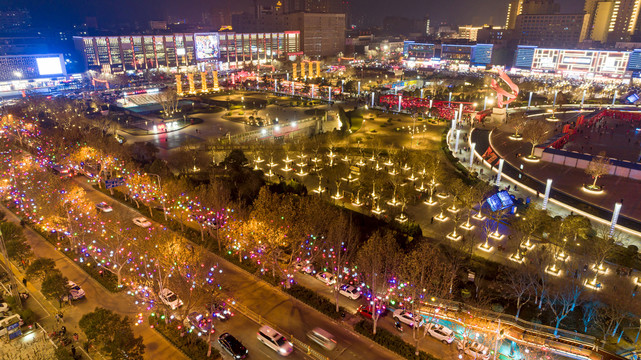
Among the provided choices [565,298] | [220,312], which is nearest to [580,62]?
[565,298]

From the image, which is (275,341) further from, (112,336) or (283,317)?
(112,336)

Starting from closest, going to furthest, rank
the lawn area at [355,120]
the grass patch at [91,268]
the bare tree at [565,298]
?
the bare tree at [565,298] < the grass patch at [91,268] < the lawn area at [355,120]

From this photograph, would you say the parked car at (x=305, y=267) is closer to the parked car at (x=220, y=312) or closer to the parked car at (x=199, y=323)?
the parked car at (x=220, y=312)

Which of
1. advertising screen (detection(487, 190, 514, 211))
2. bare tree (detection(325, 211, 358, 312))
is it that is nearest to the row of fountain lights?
advertising screen (detection(487, 190, 514, 211))

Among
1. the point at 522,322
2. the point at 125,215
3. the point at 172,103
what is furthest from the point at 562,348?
the point at 172,103

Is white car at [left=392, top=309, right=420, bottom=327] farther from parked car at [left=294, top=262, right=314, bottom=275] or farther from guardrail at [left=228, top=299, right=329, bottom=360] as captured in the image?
parked car at [left=294, top=262, right=314, bottom=275]

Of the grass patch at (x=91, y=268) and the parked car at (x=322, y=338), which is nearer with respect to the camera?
the parked car at (x=322, y=338)

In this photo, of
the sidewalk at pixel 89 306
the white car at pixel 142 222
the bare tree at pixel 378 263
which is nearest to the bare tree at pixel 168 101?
the white car at pixel 142 222
